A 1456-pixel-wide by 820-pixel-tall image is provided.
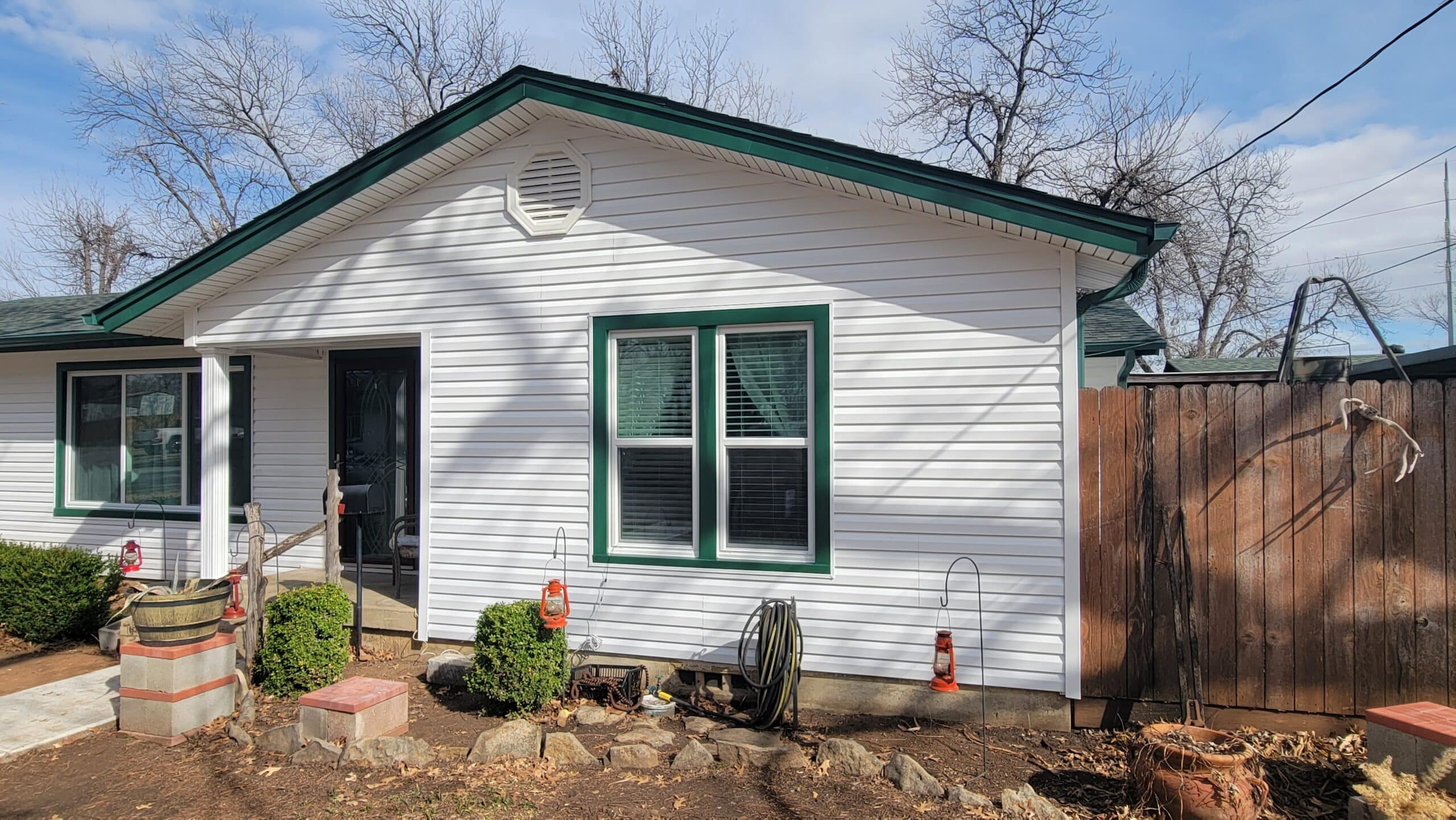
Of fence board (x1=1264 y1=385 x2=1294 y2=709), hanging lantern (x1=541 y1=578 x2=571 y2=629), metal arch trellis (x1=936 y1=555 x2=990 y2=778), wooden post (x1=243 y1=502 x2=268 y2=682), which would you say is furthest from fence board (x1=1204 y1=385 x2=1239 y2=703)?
wooden post (x1=243 y1=502 x2=268 y2=682)

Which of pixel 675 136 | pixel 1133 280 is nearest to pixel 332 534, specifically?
pixel 675 136

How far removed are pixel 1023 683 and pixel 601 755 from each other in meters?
2.66

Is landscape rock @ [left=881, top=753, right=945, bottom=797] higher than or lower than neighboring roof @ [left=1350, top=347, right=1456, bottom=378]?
lower

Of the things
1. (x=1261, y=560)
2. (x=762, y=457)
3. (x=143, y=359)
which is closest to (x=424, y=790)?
(x=762, y=457)

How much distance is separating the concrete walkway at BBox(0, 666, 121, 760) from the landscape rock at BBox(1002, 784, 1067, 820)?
572 cm

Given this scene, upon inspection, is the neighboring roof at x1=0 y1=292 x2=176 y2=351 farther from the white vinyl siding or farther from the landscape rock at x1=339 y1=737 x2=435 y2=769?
the landscape rock at x1=339 y1=737 x2=435 y2=769

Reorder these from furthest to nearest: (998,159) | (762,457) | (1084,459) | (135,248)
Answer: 1. (135,248)
2. (998,159)
3. (762,457)
4. (1084,459)

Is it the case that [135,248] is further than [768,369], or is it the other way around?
[135,248]

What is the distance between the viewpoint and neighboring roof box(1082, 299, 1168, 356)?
8.47 meters

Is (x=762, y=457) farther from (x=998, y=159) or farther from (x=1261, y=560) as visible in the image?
(x=998, y=159)

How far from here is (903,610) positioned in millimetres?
5402

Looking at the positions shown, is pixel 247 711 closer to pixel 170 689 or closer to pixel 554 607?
pixel 170 689

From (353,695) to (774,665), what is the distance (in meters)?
2.62

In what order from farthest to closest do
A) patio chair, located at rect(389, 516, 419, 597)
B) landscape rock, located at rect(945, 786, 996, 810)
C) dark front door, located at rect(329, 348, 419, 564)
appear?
1. dark front door, located at rect(329, 348, 419, 564)
2. patio chair, located at rect(389, 516, 419, 597)
3. landscape rock, located at rect(945, 786, 996, 810)
